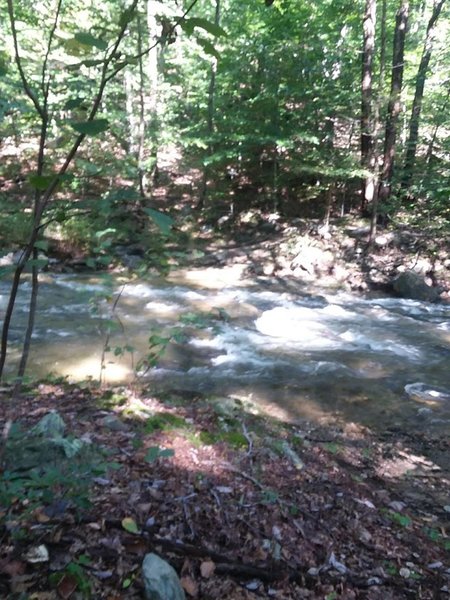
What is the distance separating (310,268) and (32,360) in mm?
9459

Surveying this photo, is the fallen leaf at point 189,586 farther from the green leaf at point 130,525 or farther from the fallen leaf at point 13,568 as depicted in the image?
the fallen leaf at point 13,568

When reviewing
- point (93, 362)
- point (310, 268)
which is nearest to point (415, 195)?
point (310, 268)

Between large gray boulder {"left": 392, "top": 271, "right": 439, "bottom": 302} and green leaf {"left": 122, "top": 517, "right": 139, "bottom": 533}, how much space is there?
11.6 metres

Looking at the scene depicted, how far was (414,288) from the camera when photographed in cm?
1277

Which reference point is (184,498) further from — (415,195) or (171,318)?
(415,195)

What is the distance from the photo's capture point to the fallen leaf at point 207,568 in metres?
2.45

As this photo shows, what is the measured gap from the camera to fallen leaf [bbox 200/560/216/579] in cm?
245

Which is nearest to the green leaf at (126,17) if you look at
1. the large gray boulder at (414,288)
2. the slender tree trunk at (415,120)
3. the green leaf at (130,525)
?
the green leaf at (130,525)

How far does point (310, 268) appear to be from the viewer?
14.5 m

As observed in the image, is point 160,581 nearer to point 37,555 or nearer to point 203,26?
point 37,555

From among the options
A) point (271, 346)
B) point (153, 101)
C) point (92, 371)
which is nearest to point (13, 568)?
point (92, 371)

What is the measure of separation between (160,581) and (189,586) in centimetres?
21

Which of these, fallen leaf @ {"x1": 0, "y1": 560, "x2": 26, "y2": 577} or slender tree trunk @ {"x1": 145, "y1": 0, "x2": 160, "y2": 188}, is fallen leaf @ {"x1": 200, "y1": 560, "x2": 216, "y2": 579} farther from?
slender tree trunk @ {"x1": 145, "y1": 0, "x2": 160, "y2": 188}

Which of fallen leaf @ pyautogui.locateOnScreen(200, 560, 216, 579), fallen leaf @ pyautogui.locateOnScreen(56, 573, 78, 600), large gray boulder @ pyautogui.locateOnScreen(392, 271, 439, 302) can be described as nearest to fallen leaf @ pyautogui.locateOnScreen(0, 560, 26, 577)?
fallen leaf @ pyautogui.locateOnScreen(56, 573, 78, 600)
